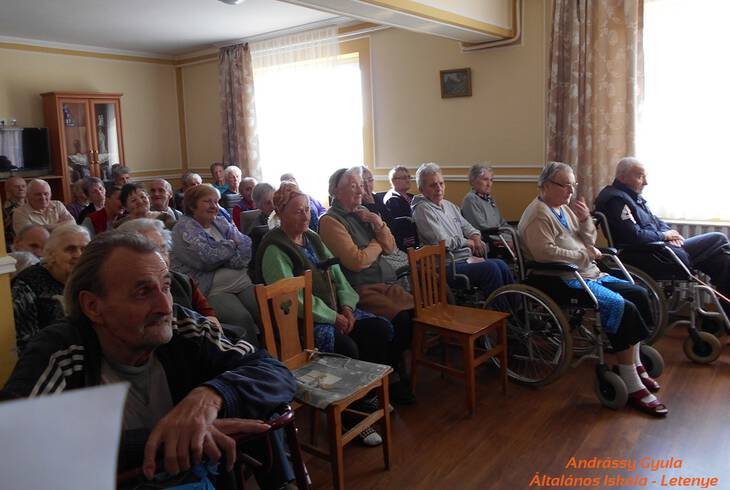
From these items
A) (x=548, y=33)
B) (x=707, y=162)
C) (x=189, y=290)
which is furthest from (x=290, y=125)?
(x=189, y=290)

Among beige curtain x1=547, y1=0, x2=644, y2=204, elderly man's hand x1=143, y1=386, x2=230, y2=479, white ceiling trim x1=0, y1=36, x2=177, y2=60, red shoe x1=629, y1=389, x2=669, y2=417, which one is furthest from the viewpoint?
white ceiling trim x1=0, y1=36, x2=177, y2=60

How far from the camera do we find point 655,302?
11.0 feet

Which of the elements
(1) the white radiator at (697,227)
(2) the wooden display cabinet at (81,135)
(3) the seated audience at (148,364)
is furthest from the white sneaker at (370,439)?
(2) the wooden display cabinet at (81,135)

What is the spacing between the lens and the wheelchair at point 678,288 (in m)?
3.28

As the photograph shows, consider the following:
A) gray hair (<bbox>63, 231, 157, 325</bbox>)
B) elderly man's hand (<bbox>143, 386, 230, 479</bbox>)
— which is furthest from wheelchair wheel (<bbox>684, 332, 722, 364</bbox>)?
gray hair (<bbox>63, 231, 157, 325</bbox>)

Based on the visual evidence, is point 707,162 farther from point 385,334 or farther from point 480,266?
point 385,334

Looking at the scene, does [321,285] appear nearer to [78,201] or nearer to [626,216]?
[626,216]

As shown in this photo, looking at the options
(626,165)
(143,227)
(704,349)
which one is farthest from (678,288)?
(143,227)

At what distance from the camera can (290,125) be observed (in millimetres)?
6562

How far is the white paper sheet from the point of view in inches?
18.3

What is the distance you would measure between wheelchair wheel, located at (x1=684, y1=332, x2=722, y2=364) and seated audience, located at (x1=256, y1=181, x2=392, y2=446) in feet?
6.04

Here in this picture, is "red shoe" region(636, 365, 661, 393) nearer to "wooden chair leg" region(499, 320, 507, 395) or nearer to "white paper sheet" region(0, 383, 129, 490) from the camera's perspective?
"wooden chair leg" region(499, 320, 507, 395)

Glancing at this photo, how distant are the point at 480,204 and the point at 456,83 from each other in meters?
1.43

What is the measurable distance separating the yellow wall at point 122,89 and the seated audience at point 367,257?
16.2 feet
